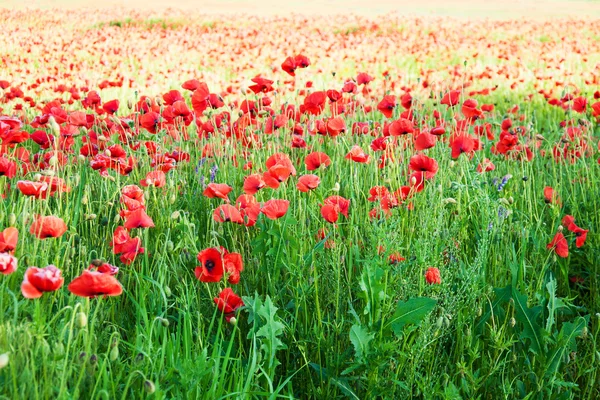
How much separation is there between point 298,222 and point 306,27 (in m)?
11.0

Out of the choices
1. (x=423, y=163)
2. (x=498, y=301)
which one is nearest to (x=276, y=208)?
(x=423, y=163)

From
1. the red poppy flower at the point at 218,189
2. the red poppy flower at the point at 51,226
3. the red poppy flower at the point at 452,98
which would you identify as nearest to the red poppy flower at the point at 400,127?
the red poppy flower at the point at 452,98

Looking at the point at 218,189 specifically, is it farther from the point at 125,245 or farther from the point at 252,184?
the point at 125,245

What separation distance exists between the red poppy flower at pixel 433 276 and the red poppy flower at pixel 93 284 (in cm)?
90

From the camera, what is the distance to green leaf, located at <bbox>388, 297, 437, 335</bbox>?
1693 mm

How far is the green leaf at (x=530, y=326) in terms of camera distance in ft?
5.89

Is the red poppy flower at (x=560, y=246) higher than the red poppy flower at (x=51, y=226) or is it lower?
lower

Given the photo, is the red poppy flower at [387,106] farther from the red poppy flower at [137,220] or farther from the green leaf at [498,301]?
the red poppy flower at [137,220]

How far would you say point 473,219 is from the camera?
8.07 ft

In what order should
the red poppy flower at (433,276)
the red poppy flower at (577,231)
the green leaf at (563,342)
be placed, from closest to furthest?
the green leaf at (563,342) < the red poppy flower at (433,276) < the red poppy flower at (577,231)

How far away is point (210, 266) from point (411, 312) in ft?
1.79

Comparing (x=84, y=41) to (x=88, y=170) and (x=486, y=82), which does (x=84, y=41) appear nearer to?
(x=486, y=82)

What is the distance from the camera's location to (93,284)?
127cm

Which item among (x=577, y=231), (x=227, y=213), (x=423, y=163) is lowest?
(x=577, y=231)
